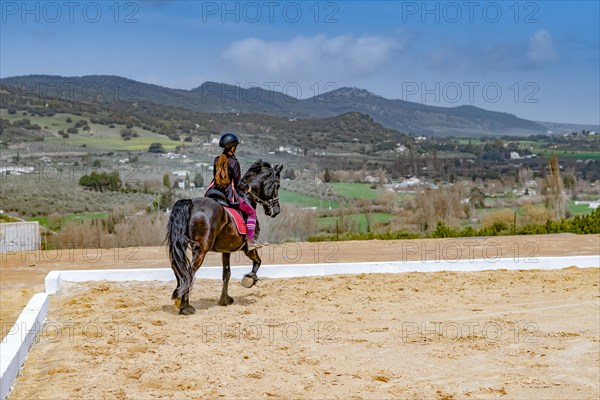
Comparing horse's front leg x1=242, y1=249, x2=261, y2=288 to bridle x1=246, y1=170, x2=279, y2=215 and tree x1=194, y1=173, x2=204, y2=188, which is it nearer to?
bridle x1=246, y1=170, x2=279, y2=215

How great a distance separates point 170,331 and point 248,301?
2.06 meters

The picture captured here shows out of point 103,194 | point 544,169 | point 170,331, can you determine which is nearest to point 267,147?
point 103,194

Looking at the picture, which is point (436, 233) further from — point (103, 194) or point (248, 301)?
point (103, 194)

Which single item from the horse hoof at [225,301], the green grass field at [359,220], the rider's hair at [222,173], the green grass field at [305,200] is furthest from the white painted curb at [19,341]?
the green grass field at [305,200]

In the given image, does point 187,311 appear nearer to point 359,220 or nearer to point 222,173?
point 222,173

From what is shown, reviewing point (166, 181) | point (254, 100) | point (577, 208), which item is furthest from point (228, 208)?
point (254, 100)

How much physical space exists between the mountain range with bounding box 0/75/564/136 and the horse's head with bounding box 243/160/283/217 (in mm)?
35835

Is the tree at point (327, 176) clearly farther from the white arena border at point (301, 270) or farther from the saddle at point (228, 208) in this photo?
the saddle at point (228, 208)

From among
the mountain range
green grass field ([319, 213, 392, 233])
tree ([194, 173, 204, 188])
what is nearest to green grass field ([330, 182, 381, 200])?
green grass field ([319, 213, 392, 233])

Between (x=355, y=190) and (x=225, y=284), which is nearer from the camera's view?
(x=225, y=284)

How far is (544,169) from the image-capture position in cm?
4594

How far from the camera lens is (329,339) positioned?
7848 mm

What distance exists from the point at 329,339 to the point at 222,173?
2.47m

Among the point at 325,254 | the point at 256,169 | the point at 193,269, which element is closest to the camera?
the point at 193,269
